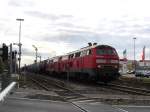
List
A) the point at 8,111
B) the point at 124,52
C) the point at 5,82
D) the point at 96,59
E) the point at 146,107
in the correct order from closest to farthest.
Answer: the point at 5,82
the point at 8,111
the point at 146,107
the point at 96,59
the point at 124,52

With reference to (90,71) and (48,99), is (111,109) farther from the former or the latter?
(90,71)

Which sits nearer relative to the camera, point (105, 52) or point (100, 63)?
point (100, 63)

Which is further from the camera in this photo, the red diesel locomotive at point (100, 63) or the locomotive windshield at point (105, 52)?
the locomotive windshield at point (105, 52)

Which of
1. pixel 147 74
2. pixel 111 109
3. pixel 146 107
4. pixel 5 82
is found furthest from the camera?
pixel 147 74

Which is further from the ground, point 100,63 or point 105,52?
point 105,52

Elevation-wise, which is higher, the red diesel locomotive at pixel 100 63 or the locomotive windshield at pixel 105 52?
the locomotive windshield at pixel 105 52

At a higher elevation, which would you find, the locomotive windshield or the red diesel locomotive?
the locomotive windshield

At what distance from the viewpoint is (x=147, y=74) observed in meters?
86.6

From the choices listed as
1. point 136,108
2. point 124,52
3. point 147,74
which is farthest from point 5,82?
point 124,52

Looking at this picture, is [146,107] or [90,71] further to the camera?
[90,71]

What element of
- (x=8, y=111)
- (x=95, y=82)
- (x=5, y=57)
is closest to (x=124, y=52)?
(x=95, y=82)

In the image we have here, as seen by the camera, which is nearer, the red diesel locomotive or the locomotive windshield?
the red diesel locomotive

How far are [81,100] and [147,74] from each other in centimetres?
6367

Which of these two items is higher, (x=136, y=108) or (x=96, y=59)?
(x=96, y=59)
